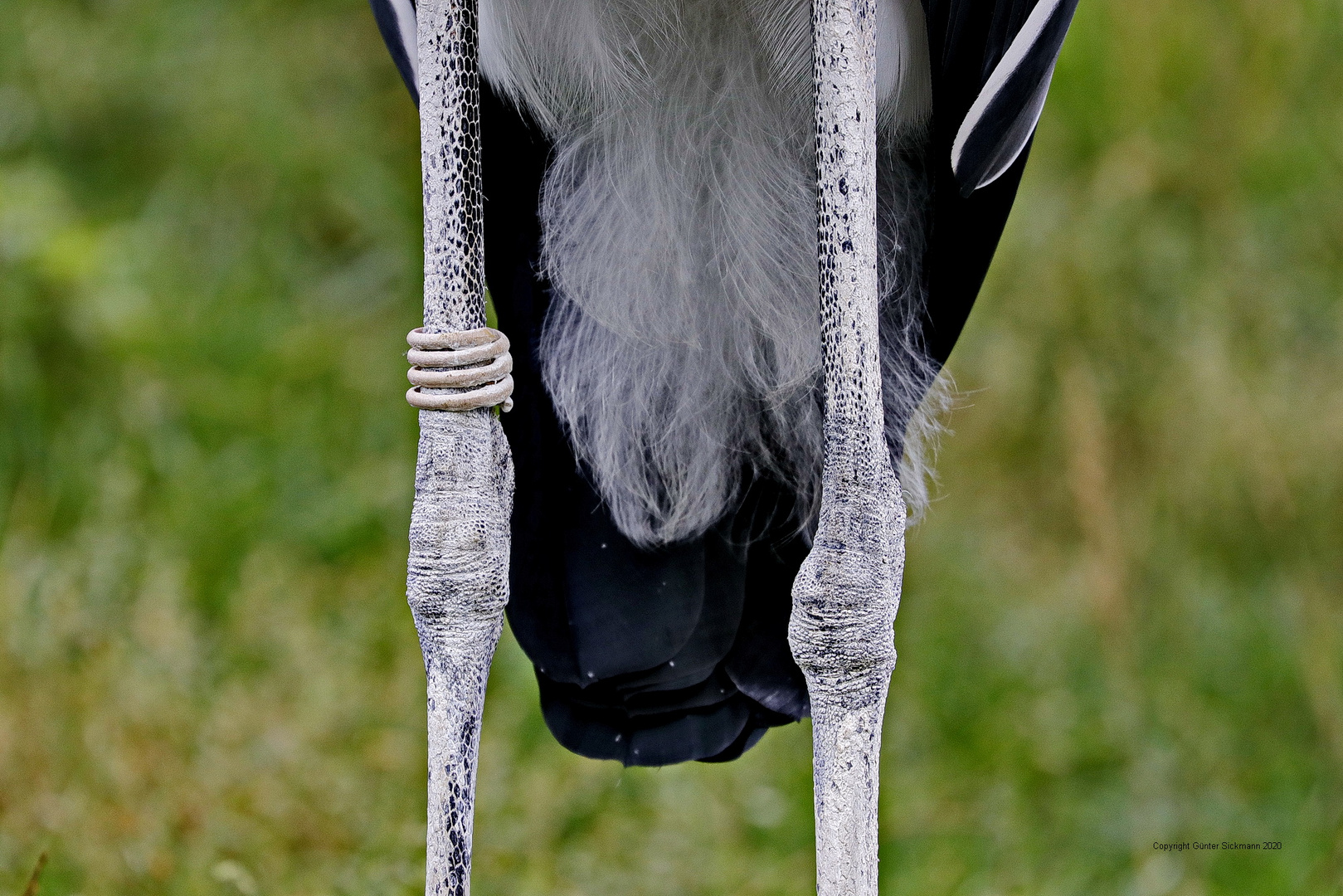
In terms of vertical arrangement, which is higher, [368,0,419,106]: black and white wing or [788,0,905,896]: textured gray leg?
[368,0,419,106]: black and white wing

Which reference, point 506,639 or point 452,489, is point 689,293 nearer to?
point 452,489

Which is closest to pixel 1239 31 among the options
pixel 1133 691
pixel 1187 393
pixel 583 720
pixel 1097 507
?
pixel 1187 393

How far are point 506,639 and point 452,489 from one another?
1.02m

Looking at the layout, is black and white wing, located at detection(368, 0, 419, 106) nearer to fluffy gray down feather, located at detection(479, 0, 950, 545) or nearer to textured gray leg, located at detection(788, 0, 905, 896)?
fluffy gray down feather, located at detection(479, 0, 950, 545)

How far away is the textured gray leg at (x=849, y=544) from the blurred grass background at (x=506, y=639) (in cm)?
72

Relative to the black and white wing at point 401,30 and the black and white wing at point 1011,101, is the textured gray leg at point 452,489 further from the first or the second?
the black and white wing at point 1011,101

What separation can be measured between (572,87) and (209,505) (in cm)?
116

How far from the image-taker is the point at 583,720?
3.48ft

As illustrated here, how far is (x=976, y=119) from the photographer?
0.84 metres

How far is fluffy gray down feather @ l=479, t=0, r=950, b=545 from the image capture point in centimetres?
89

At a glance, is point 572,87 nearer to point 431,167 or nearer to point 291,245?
point 431,167

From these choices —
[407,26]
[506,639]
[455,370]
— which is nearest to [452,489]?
[455,370]

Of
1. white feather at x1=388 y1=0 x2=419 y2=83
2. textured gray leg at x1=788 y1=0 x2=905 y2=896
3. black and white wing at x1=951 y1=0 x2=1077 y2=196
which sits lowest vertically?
textured gray leg at x1=788 y1=0 x2=905 y2=896

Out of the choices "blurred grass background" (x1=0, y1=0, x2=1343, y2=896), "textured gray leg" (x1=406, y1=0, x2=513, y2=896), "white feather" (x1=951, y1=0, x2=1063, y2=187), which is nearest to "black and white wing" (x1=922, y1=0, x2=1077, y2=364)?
"white feather" (x1=951, y1=0, x2=1063, y2=187)
